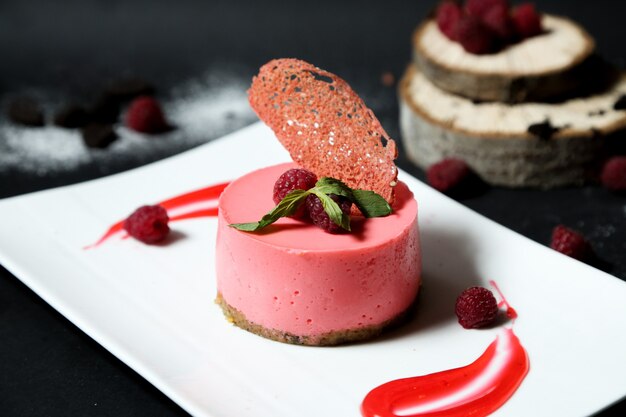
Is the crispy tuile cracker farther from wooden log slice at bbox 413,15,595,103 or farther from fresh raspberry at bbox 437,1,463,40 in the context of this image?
fresh raspberry at bbox 437,1,463,40

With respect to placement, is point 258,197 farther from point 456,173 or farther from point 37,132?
point 37,132

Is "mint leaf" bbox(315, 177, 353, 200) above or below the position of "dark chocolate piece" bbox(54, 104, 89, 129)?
above

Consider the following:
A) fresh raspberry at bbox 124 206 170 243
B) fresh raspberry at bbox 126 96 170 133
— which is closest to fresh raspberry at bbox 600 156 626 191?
fresh raspberry at bbox 124 206 170 243

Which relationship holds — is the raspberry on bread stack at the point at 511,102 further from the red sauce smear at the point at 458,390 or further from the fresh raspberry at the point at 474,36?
the red sauce smear at the point at 458,390

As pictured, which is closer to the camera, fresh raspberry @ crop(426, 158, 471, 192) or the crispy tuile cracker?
the crispy tuile cracker

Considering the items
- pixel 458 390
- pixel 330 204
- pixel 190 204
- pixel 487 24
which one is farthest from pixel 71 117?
pixel 458 390

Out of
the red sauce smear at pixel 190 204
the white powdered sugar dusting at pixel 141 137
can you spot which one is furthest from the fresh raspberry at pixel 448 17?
the red sauce smear at pixel 190 204
